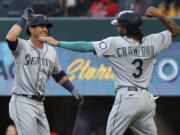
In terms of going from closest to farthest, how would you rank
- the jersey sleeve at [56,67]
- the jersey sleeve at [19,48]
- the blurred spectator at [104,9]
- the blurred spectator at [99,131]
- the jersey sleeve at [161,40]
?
the jersey sleeve at [161,40]
the jersey sleeve at [19,48]
the jersey sleeve at [56,67]
the blurred spectator at [104,9]
the blurred spectator at [99,131]

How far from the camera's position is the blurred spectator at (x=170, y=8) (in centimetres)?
1012

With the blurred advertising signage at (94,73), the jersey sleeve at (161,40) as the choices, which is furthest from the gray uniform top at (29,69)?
the blurred advertising signage at (94,73)

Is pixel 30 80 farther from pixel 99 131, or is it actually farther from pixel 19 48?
pixel 99 131

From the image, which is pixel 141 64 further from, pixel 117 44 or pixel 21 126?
pixel 21 126

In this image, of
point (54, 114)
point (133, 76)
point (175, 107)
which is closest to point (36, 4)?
point (54, 114)

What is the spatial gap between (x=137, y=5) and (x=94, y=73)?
1.57 meters

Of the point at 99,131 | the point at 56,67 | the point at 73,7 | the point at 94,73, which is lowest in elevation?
the point at 99,131

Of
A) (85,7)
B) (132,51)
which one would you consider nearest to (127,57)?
(132,51)

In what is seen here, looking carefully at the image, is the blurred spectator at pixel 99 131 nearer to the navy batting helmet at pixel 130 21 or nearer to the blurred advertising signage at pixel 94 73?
the blurred advertising signage at pixel 94 73

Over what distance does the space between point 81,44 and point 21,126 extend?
1.13m

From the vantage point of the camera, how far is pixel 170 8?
10.2m

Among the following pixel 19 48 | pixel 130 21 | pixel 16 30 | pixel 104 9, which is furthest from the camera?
pixel 104 9

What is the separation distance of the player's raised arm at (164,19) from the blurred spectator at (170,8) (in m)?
3.32

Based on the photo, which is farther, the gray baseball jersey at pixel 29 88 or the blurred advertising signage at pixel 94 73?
the blurred advertising signage at pixel 94 73
